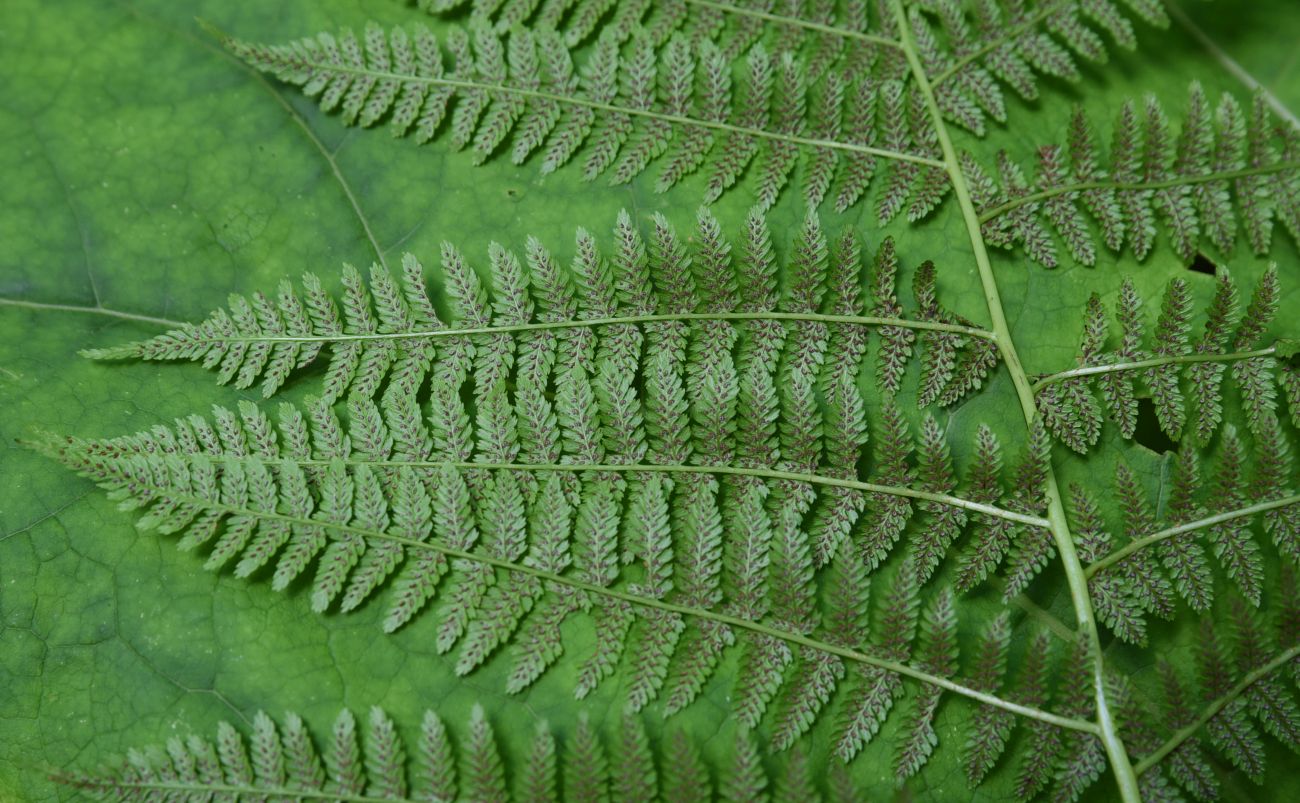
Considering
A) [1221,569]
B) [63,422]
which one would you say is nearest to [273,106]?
[63,422]

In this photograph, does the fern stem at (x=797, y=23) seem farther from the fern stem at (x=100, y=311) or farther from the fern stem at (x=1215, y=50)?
the fern stem at (x=100, y=311)

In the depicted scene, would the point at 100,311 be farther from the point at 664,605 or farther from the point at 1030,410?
the point at 1030,410

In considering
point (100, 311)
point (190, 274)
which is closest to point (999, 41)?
point (190, 274)

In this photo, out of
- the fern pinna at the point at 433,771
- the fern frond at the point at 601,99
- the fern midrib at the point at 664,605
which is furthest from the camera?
the fern frond at the point at 601,99

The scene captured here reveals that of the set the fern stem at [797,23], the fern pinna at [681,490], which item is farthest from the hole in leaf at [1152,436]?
the fern stem at [797,23]

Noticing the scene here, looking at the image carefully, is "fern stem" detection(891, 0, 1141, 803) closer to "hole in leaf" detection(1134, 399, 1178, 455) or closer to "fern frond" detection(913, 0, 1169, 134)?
"fern frond" detection(913, 0, 1169, 134)

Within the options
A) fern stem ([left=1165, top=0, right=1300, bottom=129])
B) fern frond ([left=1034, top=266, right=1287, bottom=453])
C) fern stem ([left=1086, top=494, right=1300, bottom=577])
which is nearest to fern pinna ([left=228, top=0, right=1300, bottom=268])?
fern frond ([left=1034, top=266, right=1287, bottom=453])
